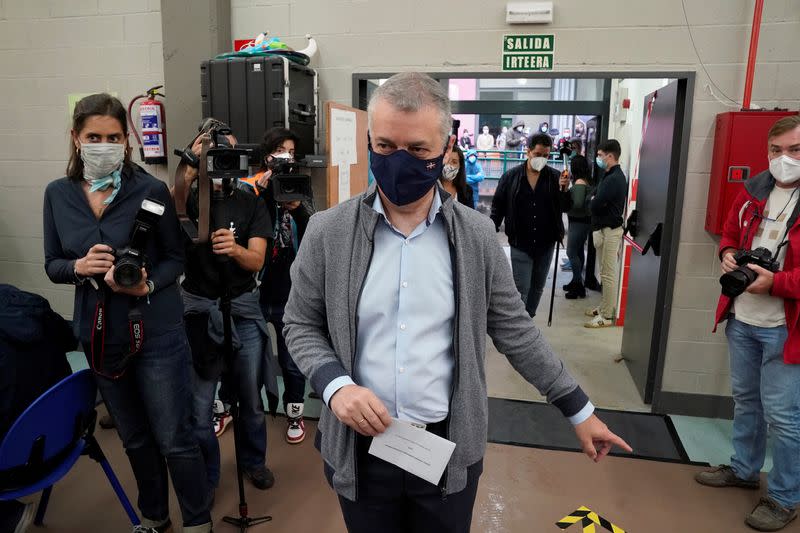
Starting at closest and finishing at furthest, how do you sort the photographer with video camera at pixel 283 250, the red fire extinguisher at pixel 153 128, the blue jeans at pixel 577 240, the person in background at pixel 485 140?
the photographer with video camera at pixel 283 250
the red fire extinguisher at pixel 153 128
the blue jeans at pixel 577 240
the person in background at pixel 485 140

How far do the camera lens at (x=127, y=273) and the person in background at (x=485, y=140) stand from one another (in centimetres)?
774

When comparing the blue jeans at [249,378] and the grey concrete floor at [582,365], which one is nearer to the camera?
the blue jeans at [249,378]

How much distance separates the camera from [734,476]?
250cm

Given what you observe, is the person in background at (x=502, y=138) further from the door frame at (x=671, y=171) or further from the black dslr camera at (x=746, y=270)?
the black dslr camera at (x=746, y=270)

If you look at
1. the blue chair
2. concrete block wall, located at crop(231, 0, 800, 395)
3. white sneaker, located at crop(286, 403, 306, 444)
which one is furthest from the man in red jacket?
the blue chair

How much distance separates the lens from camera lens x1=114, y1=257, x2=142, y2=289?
169cm

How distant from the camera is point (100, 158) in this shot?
5.93ft

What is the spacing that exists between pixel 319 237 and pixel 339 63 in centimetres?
243

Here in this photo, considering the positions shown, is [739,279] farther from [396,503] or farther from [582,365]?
[582,365]

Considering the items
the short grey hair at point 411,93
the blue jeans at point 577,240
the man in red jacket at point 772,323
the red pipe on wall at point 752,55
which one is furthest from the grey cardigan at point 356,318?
the blue jeans at point 577,240

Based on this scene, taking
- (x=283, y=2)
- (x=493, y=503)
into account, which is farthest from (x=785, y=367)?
(x=283, y=2)

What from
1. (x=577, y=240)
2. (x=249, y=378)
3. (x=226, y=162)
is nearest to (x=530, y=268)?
(x=577, y=240)

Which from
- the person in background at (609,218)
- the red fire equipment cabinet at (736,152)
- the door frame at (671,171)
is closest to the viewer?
the red fire equipment cabinet at (736,152)

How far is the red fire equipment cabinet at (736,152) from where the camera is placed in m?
2.70
